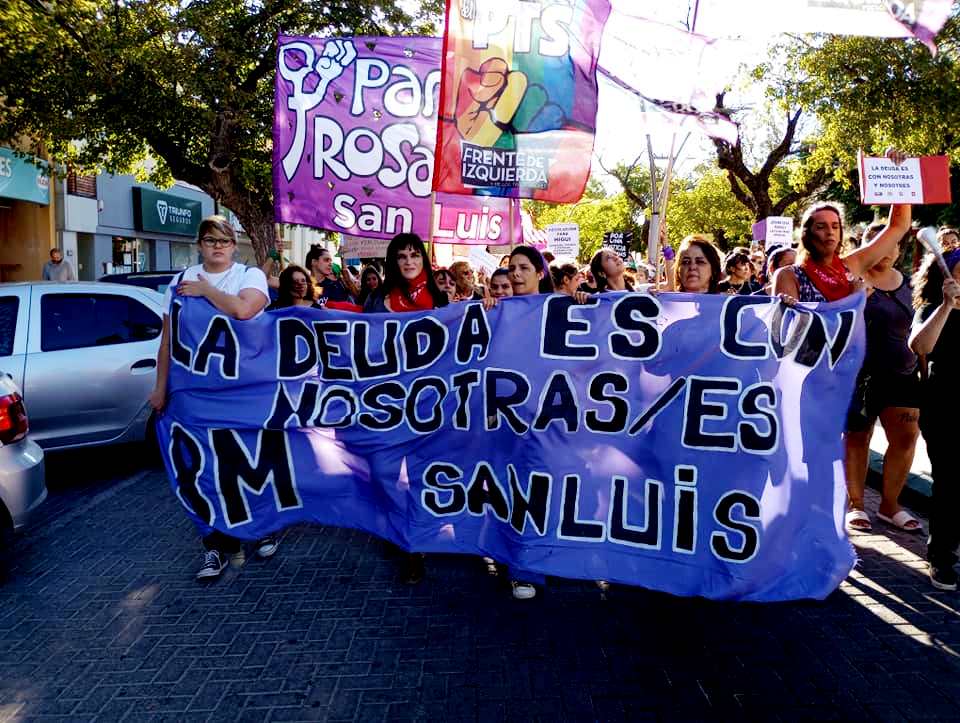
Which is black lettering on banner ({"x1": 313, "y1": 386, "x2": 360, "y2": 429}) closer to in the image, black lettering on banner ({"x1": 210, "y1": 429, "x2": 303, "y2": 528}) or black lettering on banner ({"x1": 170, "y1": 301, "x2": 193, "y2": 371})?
black lettering on banner ({"x1": 210, "y1": 429, "x2": 303, "y2": 528})

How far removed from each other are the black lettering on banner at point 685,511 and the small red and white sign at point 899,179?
5.95ft

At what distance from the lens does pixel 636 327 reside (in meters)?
3.91

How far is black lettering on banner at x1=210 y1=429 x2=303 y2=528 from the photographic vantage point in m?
4.29

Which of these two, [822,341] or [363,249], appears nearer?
[822,341]

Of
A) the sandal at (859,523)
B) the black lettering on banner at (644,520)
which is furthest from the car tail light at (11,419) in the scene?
the sandal at (859,523)

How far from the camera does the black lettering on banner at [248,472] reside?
4.29 metres

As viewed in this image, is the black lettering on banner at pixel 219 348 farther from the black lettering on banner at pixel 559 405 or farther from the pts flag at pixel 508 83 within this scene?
the pts flag at pixel 508 83

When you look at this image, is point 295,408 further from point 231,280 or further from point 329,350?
point 231,280

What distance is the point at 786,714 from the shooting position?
307cm

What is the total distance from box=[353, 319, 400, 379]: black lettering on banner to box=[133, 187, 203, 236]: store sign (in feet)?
81.2

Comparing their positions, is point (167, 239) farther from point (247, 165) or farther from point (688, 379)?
point (688, 379)

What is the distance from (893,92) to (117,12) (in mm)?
14576

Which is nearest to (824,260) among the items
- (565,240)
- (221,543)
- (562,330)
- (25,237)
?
(562,330)

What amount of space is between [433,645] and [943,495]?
9.63 feet
